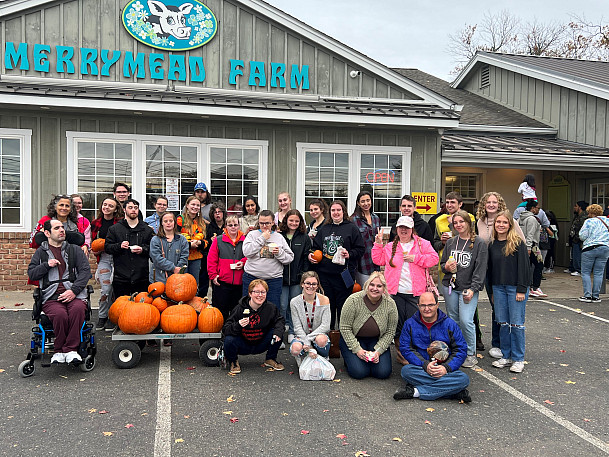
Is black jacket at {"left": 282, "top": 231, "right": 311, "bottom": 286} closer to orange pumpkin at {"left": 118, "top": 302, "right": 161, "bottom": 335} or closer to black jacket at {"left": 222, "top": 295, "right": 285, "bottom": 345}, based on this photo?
black jacket at {"left": 222, "top": 295, "right": 285, "bottom": 345}

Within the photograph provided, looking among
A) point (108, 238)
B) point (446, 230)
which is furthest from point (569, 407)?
point (108, 238)

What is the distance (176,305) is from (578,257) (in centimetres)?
1071

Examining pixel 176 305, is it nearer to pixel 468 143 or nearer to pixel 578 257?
pixel 468 143

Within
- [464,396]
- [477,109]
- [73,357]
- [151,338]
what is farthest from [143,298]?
[477,109]

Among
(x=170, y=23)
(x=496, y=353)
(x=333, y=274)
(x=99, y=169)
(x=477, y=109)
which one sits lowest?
(x=496, y=353)

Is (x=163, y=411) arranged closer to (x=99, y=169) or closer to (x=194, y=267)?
(x=194, y=267)

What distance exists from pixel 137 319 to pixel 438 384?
3.07 m

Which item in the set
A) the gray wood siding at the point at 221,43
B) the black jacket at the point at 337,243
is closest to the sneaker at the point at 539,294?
the gray wood siding at the point at 221,43

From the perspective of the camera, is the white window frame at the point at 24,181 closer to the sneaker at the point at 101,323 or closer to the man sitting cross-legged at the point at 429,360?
the sneaker at the point at 101,323

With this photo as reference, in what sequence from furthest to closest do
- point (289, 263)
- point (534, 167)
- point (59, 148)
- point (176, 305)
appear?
1. point (534, 167)
2. point (59, 148)
3. point (289, 263)
4. point (176, 305)

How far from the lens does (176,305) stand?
19.1ft

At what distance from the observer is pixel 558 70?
1575 centimetres

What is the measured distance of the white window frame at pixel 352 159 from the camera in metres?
10.7

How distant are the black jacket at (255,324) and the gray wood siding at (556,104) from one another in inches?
468
